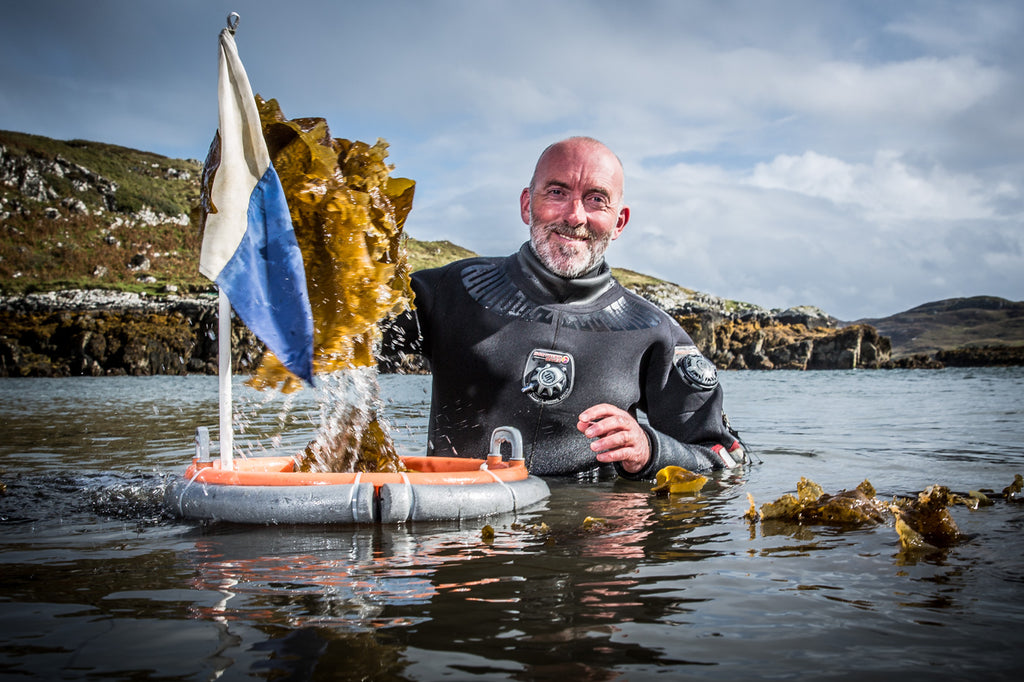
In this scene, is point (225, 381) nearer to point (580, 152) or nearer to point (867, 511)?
point (580, 152)

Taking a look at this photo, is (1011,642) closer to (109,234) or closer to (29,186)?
(109,234)

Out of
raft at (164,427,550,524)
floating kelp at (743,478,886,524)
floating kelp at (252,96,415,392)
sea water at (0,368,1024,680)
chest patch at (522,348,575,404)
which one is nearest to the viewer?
sea water at (0,368,1024,680)

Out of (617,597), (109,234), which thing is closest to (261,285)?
(617,597)

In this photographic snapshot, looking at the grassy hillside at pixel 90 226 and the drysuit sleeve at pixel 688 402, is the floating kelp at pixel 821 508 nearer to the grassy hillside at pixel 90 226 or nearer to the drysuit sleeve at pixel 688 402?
the drysuit sleeve at pixel 688 402

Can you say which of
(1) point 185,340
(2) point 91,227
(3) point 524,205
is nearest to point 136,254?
(2) point 91,227

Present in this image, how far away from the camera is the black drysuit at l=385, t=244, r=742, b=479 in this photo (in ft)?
17.9

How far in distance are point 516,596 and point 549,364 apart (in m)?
2.88

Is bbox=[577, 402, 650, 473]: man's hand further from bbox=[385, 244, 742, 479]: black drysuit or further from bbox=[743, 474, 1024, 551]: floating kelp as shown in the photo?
bbox=[743, 474, 1024, 551]: floating kelp

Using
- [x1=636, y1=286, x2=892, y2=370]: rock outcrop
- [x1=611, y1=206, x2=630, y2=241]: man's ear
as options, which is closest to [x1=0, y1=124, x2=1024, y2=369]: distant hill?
[x1=636, y1=286, x2=892, y2=370]: rock outcrop

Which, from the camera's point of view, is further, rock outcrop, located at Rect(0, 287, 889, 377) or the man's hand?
rock outcrop, located at Rect(0, 287, 889, 377)

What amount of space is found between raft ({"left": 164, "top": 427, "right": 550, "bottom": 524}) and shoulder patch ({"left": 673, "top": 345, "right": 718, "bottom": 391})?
6.39 feet

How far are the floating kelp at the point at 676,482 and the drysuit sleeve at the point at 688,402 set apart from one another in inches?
18.3

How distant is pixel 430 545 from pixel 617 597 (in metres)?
1.20

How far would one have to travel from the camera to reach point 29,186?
4186 inches
